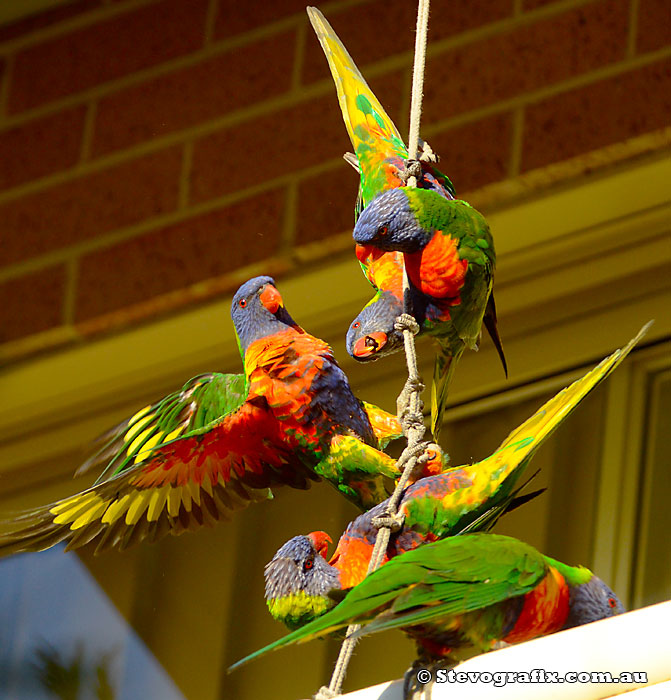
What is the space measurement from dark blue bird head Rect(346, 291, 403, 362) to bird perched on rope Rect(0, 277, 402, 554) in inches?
1.4

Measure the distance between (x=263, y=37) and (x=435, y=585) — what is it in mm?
1558

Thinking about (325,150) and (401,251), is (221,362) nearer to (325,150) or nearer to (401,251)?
(325,150)

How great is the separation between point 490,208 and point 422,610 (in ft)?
3.68

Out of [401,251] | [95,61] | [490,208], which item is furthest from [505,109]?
[401,251]

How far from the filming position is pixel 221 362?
195 cm

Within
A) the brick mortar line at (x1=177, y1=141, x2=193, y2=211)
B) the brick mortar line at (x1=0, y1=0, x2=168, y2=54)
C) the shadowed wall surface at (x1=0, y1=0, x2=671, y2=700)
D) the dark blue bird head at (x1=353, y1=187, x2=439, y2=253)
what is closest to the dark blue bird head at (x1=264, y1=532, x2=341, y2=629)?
the dark blue bird head at (x1=353, y1=187, x2=439, y2=253)

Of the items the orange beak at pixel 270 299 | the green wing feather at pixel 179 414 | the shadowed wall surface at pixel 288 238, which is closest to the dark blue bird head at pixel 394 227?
the orange beak at pixel 270 299

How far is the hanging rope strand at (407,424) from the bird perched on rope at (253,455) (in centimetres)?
4

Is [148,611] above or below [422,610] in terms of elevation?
above

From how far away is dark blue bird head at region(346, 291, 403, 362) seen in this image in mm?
1045

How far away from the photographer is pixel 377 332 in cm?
105

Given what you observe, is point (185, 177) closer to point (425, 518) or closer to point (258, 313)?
point (258, 313)

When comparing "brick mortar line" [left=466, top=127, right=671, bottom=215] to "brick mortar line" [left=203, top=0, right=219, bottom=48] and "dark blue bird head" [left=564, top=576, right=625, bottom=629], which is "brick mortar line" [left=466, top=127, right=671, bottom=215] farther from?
"dark blue bird head" [left=564, top=576, right=625, bottom=629]

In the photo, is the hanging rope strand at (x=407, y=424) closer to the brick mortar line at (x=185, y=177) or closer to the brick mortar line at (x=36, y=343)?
the brick mortar line at (x=185, y=177)
